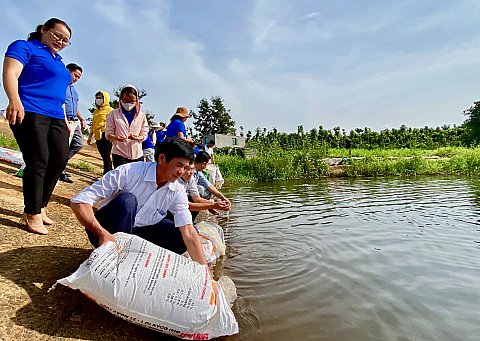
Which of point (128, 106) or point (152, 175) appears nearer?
point (152, 175)

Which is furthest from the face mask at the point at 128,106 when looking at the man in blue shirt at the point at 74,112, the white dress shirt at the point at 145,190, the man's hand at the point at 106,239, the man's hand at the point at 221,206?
the man's hand at the point at 106,239

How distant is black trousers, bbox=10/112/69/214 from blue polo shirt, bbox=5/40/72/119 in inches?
2.8

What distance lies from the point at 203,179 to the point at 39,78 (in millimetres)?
2072

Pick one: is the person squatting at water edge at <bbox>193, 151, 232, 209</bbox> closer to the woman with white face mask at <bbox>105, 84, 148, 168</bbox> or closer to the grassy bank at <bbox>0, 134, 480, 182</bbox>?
the woman with white face mask at <bbox>105, 84, 148, 168</bbox>

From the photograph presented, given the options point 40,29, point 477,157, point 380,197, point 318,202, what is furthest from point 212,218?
point 477,157

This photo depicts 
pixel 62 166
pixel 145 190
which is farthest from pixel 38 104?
pixel 145 190

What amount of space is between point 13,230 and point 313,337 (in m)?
2.09

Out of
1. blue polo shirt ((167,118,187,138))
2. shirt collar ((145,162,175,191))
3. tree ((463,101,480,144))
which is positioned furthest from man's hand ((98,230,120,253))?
tree ((463,101,480,144))

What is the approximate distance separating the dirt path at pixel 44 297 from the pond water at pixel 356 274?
72 cm

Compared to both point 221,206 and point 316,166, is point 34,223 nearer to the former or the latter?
point 221,206

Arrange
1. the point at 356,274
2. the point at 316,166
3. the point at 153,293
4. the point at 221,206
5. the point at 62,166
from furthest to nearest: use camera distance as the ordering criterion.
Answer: the point at 316,166 → the point at 221,206 → the point at 356,274 → the point at 62,166 → the point at 153,293

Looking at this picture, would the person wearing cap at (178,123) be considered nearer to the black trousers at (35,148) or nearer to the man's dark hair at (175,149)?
the black trousers at (35,148)

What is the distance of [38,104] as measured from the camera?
253 centimetres

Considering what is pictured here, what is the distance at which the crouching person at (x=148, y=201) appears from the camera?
7.01 ft
